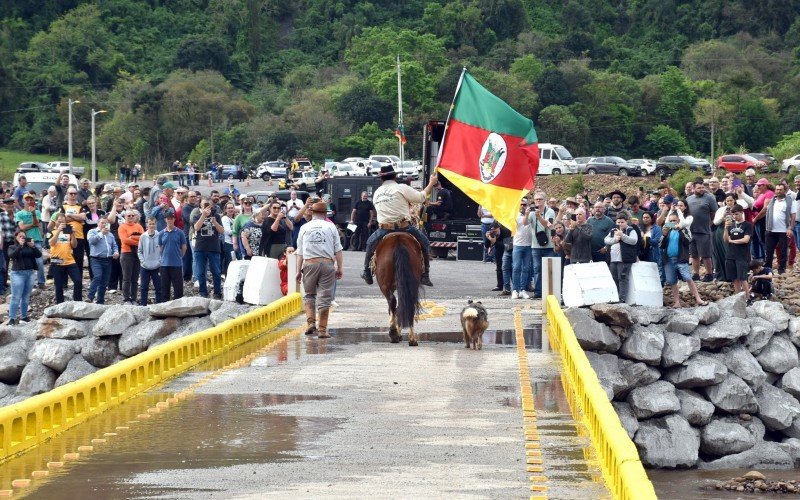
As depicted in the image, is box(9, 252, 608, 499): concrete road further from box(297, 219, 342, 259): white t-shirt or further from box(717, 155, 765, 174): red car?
box(717, 155, 765, 174): red car

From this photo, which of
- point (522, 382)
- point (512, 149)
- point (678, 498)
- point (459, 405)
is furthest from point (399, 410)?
point (512, 149)

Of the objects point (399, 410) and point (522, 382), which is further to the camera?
point (522, 382)

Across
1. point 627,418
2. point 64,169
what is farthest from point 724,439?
point 64,169

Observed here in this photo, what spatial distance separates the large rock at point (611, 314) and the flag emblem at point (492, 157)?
105 inches

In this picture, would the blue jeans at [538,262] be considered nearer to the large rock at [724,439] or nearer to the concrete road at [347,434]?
the large rock at [724,439]

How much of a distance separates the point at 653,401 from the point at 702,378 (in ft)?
4.27

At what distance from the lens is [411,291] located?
1656cm

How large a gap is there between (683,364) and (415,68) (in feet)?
296

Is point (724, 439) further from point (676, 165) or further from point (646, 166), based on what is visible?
point (646, 166)

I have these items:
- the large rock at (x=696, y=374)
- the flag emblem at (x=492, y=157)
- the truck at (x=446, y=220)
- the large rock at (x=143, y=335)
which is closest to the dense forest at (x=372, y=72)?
the truck at (x=446, y=220)

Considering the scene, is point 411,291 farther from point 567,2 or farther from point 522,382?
point 567,2

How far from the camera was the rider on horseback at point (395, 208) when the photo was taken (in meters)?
16.7

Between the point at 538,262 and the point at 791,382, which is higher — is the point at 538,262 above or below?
above

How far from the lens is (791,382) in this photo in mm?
22406
